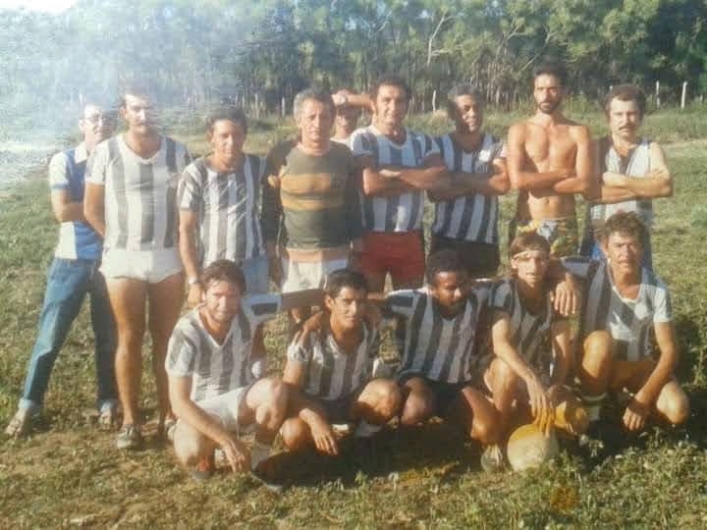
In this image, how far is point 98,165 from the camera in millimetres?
4707

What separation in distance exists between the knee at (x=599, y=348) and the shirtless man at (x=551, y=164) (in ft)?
2.21

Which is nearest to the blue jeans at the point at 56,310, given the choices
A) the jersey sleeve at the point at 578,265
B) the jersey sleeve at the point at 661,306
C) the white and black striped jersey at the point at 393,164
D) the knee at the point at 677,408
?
the white and black striped jersey at the point at 393,164

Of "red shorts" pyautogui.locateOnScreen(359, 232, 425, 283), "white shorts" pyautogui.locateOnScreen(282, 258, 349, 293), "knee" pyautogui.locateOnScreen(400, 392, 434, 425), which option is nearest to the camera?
"knee" pyautogui.locateOnScreen(400, 392, 434, 425)

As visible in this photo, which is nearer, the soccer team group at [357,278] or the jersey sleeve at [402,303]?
the soccer team group at [357,278]

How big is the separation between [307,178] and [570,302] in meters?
1.57

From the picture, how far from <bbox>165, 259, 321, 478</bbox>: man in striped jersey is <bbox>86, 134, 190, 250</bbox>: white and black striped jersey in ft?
1.73

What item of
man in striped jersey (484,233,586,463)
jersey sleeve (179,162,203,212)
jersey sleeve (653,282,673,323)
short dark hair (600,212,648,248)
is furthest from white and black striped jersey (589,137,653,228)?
jersey sleeve (179,162,203,212)

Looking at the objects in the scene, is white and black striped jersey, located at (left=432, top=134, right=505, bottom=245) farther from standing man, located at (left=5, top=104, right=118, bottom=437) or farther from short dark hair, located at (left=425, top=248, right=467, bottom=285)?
standing man, located at (left=5, top=104, right=118, bottom=437)

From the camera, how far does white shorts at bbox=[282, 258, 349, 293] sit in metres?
4.91

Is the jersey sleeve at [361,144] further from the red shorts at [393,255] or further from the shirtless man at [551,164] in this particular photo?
the shirtless man at [551,164]

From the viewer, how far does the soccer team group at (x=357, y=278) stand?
449 centimetres

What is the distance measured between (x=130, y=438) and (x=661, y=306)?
3.01m

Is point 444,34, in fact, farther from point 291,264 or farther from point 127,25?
point 291,264

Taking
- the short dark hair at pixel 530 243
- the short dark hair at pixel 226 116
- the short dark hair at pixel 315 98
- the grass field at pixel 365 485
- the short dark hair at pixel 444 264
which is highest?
the short dark hair at pixel 315 98
